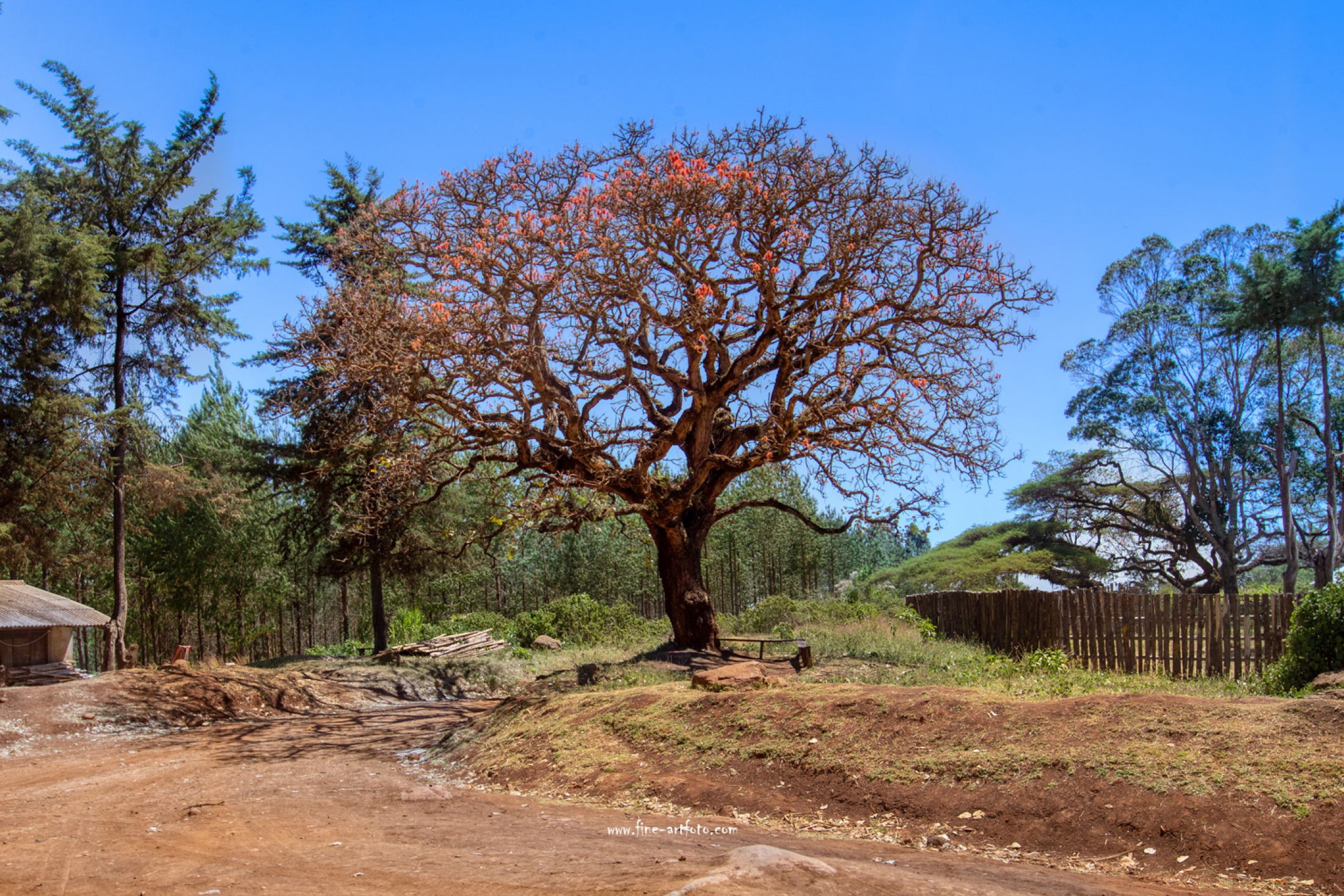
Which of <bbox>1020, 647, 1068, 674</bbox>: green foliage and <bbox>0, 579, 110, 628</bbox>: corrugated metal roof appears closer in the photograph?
<bbox>1020, 647, 1068, 674</bbox>: green foliage

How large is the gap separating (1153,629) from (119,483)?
67.4ft

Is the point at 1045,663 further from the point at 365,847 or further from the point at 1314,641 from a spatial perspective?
the point at 365,847

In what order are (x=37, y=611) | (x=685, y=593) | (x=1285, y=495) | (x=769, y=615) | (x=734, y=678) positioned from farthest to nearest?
(x=1285, y=495), (x=769, y=615), (x=37, y=611), (x=685, y=593), (x=734, y=678)

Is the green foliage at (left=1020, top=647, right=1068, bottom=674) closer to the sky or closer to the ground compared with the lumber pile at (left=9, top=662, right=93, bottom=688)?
closer to the sky

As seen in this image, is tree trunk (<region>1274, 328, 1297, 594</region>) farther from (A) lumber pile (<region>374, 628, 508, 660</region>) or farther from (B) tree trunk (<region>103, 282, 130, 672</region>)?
(B) tree trunk (<region>103, 282, 130, 672</region>)

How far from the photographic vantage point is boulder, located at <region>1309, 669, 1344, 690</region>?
7.37 meters

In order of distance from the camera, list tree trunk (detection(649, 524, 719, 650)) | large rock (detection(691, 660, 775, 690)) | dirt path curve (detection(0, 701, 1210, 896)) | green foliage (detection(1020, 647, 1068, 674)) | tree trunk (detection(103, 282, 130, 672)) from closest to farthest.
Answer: dirt path curve (detection(0, 701, 1210, 896)), large rock (detection(691, 660, 775, 690)), green foliage (detection(1020, 647, 1068, 674)), tree trunk (detection(649, 524, 719, 650)), tree trunk (detection(103, 282, 130, 672))

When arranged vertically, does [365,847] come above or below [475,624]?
above

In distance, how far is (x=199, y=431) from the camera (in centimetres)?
2778

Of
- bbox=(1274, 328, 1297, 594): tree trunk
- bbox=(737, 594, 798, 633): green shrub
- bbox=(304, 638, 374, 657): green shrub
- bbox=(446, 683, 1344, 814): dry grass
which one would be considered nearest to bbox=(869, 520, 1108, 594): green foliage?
bbox=(1274, 328, 1297, 594): tree trunk

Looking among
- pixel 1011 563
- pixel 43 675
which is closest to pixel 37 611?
pixel 43 675

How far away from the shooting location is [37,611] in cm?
1706

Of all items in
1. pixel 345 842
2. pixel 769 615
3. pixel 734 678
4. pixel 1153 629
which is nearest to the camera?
Answer: pixel 345 842

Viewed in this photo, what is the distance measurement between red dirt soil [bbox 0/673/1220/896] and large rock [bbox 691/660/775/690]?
2472 mm
